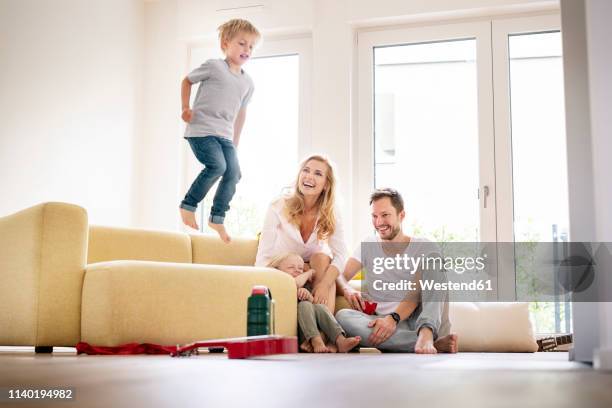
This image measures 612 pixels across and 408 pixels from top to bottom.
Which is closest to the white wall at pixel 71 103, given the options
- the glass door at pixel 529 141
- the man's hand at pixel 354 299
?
the man's hand at pixel 354 299

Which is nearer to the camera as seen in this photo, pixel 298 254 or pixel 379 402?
pixel 379 402

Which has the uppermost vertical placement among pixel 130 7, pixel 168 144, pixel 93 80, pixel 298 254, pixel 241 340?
pixel 130 7

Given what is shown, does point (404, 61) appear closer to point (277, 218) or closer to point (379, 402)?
point (277, 218)

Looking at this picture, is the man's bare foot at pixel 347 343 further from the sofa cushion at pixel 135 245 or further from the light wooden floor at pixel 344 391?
the light wooden floor at pixel 344 391

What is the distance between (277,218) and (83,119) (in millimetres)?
1843

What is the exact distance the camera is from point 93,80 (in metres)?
4.72

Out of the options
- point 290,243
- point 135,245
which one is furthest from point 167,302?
point 135,245

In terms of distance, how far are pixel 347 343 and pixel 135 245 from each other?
126 centimetres

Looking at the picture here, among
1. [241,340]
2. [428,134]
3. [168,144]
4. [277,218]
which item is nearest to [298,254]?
[277,218]

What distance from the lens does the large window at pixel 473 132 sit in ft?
14.7

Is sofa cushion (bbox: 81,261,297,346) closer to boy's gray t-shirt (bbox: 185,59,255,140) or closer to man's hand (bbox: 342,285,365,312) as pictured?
man's hand (bbox: 342,285,365,312)

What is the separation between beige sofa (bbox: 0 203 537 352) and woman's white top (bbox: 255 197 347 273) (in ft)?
1.15

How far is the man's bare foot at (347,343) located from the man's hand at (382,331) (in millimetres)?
66

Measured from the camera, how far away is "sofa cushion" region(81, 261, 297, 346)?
2.55 metres
